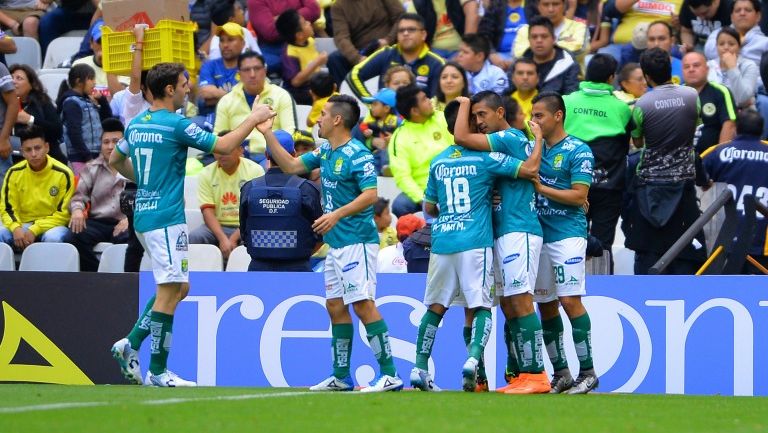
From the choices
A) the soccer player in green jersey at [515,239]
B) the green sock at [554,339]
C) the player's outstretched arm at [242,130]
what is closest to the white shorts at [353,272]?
the soccer player in green jersey at [515,239]

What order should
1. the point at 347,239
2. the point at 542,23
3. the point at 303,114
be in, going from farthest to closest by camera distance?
1. the point at 303,114
2. the point at 542,23
3. the point at 347,239

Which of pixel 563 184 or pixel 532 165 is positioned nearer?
pixel 532 165

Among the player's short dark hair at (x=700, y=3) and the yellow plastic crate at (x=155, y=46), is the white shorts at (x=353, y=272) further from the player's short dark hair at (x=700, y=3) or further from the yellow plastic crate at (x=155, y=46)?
the player's short dark hair at (x=700, y=3)

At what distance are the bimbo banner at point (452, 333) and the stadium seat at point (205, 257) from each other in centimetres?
101

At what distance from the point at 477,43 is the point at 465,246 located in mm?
6544

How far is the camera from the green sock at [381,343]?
31.7ft

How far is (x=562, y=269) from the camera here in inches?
381

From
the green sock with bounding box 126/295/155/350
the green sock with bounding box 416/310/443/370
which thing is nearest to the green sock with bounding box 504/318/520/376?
the green sock with bounding box 416/310/443/370

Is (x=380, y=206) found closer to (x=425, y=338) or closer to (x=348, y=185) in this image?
(x=348, y=185)

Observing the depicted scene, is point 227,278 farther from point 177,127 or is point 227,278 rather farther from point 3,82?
point 3,82

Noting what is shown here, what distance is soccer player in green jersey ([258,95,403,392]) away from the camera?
377 inches

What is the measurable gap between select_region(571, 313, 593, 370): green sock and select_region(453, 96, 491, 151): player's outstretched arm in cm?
139

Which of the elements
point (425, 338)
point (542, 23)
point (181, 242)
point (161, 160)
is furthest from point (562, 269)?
point (542, 23)

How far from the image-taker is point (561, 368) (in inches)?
388
